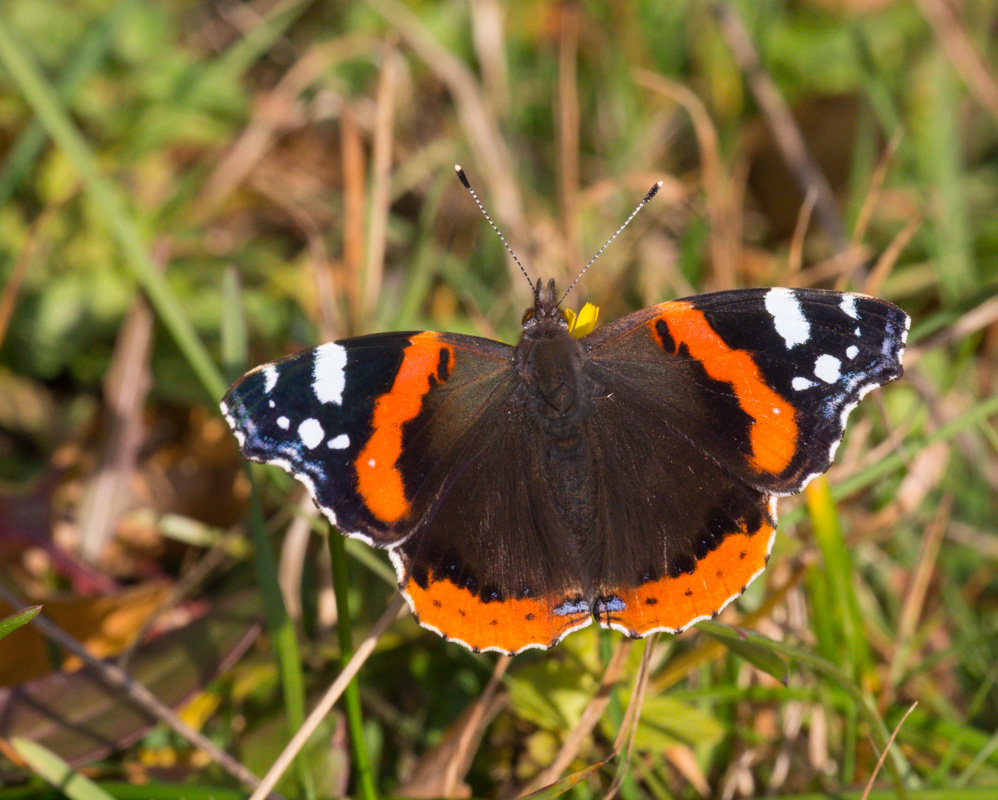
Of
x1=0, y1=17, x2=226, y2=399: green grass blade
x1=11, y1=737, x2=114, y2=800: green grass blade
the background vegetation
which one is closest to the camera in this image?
x1=11, y1=737, x2=114, y2=800: green grass blade

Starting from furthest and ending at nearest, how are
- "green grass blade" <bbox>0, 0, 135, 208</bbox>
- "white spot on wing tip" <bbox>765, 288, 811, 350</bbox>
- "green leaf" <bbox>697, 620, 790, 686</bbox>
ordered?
"green grass blade" <bbox>0, 0, 135, 208</bbox> → "white spot on wing tip" <bbox>765, 288, 811, 350</bbox> → "green leaf" <bbox>697, 620, 790, 686</bbox>

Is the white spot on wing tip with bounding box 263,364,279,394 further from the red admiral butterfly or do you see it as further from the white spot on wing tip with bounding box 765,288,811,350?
the white spot on wing tip with bounding box 765,288,811,350

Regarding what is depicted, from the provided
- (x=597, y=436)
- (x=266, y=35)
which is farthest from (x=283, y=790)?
(x=266, y=35)

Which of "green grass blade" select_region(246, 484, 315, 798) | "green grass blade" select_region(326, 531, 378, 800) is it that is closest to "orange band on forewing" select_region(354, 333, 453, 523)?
"green grass blade" select_region(326, 531, 378, 800)

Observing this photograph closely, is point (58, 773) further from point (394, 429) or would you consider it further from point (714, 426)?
point (714, 426)

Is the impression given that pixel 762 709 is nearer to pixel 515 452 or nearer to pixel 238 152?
pixel 515 452

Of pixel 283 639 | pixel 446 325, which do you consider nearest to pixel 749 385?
pixel 283 639

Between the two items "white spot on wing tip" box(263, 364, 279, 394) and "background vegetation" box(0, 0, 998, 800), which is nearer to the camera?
"white spot on wing tip" box(263, 364, 279, 394)

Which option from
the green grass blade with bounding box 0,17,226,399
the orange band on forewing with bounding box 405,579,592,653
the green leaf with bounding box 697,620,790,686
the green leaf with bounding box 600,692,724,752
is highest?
the green grass blade with bounding box 0,17,226,399
